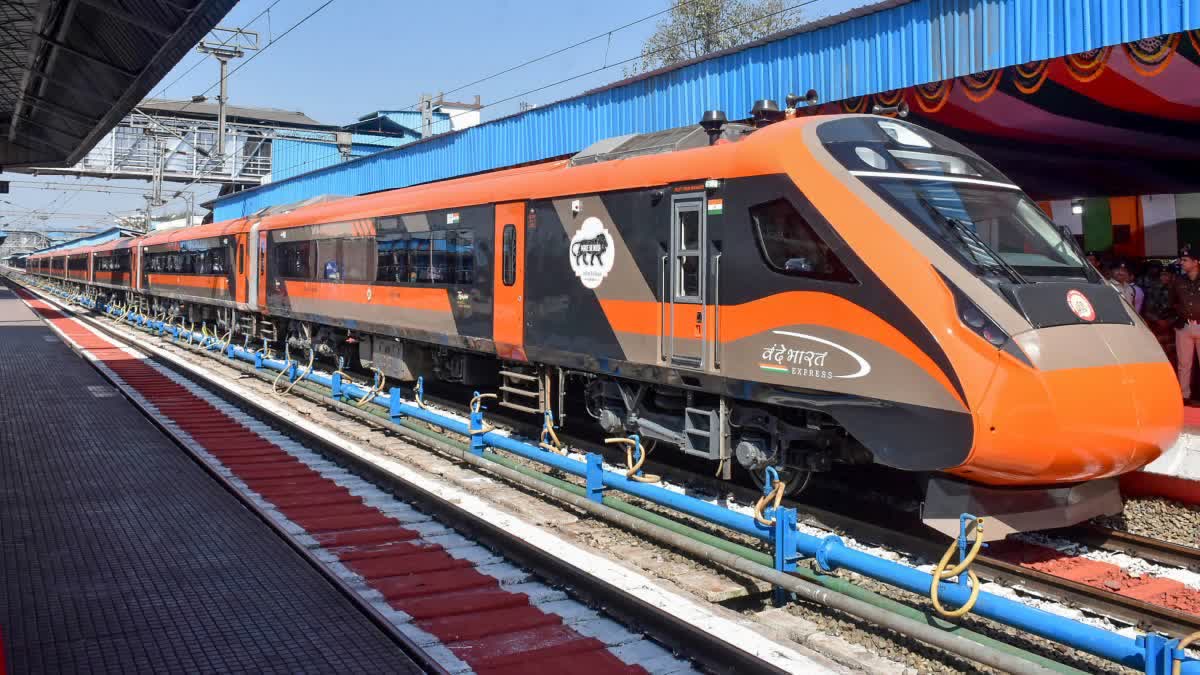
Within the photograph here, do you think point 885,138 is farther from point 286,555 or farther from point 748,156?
point 286,555

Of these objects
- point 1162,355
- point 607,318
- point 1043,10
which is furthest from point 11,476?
point 1043,10

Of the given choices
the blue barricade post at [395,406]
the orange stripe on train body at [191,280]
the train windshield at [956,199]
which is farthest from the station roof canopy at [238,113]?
the train windshield at [956,199]

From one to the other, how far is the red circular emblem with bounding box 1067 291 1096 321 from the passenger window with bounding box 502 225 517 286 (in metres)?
5.74

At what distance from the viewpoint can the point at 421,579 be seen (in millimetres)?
6621

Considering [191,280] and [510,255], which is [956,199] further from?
[191,280]

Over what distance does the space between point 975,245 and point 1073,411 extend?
1.27 m

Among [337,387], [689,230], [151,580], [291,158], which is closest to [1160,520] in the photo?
[689,230]

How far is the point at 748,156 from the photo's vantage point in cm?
745

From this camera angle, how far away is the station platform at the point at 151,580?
525cm

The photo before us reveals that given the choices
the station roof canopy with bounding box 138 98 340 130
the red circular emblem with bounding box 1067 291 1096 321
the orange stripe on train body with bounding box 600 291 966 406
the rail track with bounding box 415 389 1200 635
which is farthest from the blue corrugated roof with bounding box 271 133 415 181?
the red circular emblem with bounding box 1067 291 1096 321

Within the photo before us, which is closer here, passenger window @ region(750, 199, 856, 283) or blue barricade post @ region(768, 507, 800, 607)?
blue barricade post @ region(768, 507, 800, 607)

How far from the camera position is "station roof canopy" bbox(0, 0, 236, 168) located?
12.9 metres

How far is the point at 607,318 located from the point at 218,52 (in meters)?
30.7

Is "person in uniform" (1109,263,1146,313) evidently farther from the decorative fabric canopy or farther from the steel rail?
the steel rail
